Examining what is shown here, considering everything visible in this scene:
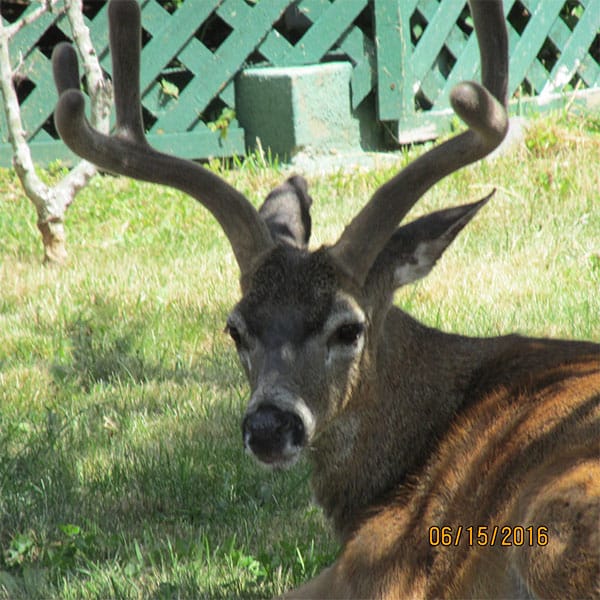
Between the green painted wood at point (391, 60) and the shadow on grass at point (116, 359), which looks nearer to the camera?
the shadow on grass at point (116, 359)

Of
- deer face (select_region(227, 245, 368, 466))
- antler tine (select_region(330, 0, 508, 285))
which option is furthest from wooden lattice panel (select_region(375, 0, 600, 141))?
deer face (select_region(227, 245, 368, 466))

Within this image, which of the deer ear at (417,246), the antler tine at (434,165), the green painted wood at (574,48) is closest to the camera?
the antler tine at (434,165)

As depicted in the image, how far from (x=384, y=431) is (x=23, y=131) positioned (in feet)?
14.9

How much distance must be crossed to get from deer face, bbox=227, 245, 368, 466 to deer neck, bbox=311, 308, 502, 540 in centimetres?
10

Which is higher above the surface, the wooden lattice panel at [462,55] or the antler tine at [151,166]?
the antler tine at [151,166]

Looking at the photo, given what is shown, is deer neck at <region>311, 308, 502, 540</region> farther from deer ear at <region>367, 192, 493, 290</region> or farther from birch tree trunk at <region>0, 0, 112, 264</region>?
birch tree trunk at <region>0, 0, 112, 264</region>

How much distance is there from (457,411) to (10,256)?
491 cm

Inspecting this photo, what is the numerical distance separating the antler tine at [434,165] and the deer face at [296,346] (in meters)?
0.10

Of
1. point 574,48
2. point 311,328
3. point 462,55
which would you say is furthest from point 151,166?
point 574,48

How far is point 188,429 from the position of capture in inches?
216

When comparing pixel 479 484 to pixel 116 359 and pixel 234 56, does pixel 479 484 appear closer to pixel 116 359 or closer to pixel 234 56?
pixel 116 359

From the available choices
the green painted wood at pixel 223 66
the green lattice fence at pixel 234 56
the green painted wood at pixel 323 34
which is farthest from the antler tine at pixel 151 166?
the green painted wood at pixel 323 34

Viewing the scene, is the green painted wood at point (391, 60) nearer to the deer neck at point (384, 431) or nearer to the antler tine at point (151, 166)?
the antler tine at point (151, 166)

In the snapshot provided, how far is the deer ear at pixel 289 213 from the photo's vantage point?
4770 millimetres
